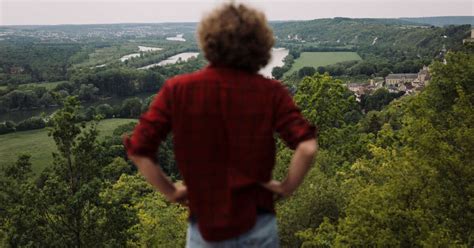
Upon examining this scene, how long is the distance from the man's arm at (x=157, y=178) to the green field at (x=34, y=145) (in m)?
62.3

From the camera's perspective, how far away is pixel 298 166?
10.4 ft

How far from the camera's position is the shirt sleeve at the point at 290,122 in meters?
3.11

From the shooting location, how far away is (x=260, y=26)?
3109 millimetres

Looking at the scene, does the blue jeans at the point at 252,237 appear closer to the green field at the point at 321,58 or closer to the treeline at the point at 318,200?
the treeline at the point at 318,200

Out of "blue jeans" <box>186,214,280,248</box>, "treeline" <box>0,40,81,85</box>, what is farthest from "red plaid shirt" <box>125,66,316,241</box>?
"treeline" <box>0,40,81,85</box>

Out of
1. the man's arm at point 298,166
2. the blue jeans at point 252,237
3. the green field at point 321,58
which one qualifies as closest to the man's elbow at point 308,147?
the man's arm at point 298,166

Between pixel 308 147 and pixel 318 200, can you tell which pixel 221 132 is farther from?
pixel 318 200

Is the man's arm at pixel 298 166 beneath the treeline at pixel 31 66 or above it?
above

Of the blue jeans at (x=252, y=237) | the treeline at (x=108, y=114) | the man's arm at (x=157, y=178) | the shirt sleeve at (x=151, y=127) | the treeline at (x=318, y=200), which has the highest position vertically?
the shirt sleeve at (x=151, y=127)

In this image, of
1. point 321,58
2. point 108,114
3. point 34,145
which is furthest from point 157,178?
point 321,58

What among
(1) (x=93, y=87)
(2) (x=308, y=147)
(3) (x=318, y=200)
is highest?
(2) (x=308, y=147)

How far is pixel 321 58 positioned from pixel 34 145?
415ft

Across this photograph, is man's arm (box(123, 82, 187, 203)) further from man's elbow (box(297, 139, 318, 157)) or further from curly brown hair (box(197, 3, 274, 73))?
man's elbow (box(297, 139, 318, 157))

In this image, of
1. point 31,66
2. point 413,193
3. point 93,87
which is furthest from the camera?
point 31,66
